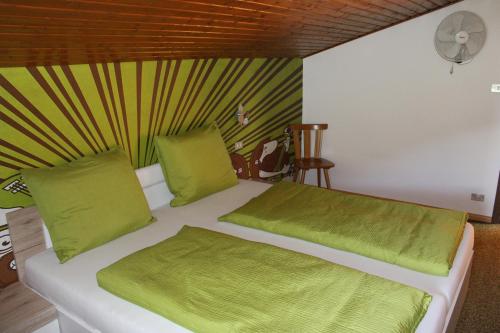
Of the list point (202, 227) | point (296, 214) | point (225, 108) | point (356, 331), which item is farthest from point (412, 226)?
point (225, 108)

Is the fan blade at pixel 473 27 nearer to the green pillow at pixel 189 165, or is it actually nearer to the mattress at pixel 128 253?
the mattress at pixel 128 253

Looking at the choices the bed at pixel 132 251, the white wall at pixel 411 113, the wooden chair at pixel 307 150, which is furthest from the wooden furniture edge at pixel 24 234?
the white wall at pixel 411 113

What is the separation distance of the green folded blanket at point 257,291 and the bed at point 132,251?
0.19 feet

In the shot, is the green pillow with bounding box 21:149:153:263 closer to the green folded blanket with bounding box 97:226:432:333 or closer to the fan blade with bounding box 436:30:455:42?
the green folded blanket with bounding box 97:226:432:333

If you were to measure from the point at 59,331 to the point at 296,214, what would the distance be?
4.60ft

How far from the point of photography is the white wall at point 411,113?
10.6 feet

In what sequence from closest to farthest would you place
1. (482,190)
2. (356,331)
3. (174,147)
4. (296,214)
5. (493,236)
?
(356,331) → (296,214) → (174,147) → (493,236) → (482,190)

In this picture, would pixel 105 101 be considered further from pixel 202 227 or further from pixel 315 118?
pixel 315 118

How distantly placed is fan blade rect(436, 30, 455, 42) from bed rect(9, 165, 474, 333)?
181 centimetres

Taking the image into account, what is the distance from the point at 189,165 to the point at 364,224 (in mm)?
1232

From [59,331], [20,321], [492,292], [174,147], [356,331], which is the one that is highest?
[174,147]

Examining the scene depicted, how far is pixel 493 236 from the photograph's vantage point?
3.14 m

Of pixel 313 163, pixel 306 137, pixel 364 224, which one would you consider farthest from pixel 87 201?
pixel 306 137

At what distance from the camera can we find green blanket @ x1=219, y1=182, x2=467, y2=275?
181 cm
